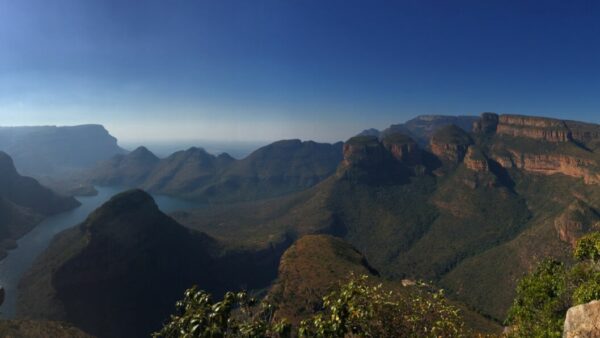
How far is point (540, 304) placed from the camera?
21375mm

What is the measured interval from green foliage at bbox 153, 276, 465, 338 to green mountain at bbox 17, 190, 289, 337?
329 feet

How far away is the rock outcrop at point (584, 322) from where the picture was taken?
43.0 feet

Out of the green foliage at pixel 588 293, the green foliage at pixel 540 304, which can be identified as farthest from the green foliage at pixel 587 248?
the green foliage at pixel 588 293

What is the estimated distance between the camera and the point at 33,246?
175 metres

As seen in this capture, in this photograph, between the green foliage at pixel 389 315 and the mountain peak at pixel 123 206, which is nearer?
the green foliage at pixel 389 315

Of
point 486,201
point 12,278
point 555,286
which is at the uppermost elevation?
point 555,286

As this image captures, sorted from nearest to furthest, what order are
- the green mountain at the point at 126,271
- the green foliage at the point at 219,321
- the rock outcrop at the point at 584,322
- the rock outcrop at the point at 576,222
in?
1. the green foliage at the point at 219,321
2. the rock outcrop at the point at 584,322
3. the green mountain at the point at 126,271
4. the rock outcrop at the point at 576,222

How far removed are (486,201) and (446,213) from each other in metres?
23.1

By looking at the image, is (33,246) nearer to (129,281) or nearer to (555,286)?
(129,281)

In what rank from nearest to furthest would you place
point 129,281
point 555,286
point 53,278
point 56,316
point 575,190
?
point 555,286 → point 56,316 → point 53,278 → point 129,281 → point 575,190

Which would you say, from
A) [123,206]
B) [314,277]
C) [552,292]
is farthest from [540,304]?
[123,206]

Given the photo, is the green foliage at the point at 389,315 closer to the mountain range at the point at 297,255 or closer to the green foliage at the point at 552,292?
the green foliage at the point at 552,292

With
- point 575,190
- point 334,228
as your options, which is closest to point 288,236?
point 334,228

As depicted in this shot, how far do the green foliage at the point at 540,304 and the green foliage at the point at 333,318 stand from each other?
6.93 metres
